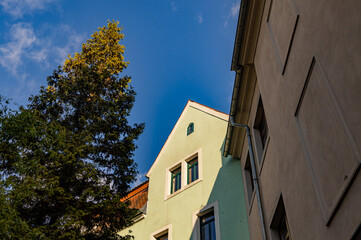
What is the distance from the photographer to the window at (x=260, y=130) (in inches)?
452

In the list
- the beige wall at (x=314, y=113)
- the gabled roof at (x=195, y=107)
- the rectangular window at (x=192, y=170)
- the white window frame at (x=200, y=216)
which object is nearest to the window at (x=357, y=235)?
the beige wall at (x=314, y=113)

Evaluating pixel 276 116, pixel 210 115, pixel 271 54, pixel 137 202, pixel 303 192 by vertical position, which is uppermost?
pixel 210 115

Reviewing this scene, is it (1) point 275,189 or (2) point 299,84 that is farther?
(1) point 275,189

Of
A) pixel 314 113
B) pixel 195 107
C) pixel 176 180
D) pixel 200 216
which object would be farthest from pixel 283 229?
pixel 195 107

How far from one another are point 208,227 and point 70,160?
6.29 metres

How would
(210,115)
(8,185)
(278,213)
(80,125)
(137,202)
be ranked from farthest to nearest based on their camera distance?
1. (137,202)
2. (210,115)
3. (80,125)
4. (8,185)
5. (278,213)

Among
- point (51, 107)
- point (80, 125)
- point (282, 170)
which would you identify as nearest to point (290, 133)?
point (282, 170)

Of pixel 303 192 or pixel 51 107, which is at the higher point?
pixel 51 107

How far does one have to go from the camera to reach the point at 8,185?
11.0 metres

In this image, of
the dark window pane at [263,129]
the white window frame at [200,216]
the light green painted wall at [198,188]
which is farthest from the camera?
the white window frame at [200,216]

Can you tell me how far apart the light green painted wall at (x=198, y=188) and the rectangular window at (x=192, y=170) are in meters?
0.54

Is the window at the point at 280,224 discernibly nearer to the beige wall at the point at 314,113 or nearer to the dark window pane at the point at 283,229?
the dark window pane at the point at 283,229

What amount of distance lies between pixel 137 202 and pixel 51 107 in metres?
7.85

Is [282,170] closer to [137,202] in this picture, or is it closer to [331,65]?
[331,65]
